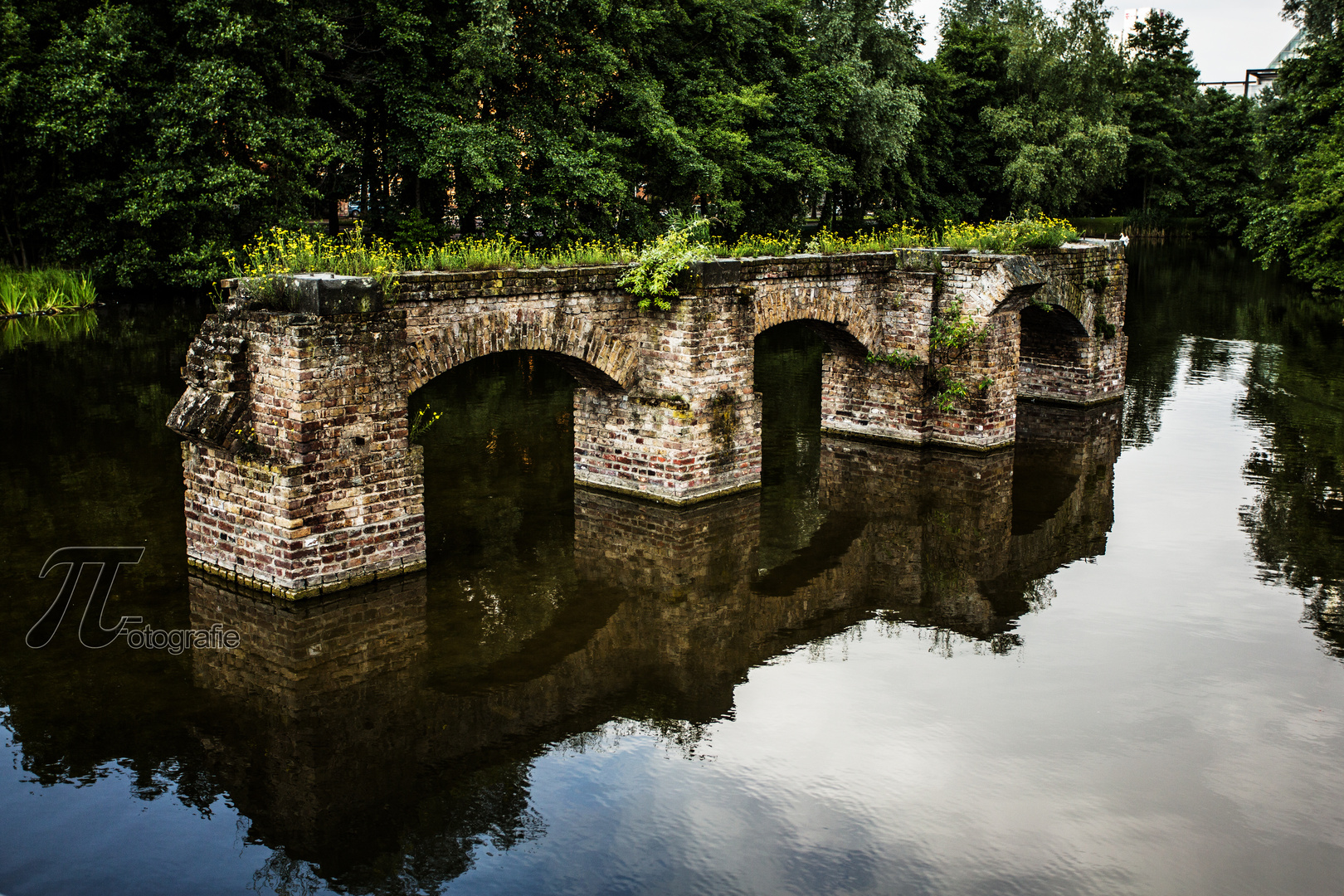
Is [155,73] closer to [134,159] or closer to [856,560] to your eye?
[134,159]

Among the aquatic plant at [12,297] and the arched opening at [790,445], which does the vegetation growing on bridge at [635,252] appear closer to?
the arched opening at [790,445]

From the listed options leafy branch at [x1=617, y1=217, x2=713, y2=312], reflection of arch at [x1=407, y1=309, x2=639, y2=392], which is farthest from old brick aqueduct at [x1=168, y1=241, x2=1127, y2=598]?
leafy branch at [x1=617, y1=217, x2=713, y2=312]

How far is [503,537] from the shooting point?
11.6 metres

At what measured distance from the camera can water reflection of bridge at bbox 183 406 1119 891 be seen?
21.9 feet

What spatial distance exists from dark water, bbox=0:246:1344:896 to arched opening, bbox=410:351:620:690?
2.1 inches

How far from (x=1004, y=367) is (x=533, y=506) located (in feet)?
22.6

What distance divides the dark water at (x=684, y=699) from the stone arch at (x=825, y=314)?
5.52 feet

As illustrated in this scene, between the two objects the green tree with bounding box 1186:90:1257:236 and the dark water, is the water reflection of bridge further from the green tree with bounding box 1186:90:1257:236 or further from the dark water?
the green tree with bounding box 1186:90:1257:236

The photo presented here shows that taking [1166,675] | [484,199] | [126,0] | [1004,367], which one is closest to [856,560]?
[1166,675]

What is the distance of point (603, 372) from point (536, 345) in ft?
3.75

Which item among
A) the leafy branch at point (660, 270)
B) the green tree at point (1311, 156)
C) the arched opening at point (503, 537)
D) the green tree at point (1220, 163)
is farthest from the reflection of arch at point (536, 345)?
the green tree at point (1220, 163)

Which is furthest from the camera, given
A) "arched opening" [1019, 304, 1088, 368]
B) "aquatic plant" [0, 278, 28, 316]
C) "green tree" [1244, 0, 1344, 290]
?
"green tree" [1244, 0, 1344, 290]

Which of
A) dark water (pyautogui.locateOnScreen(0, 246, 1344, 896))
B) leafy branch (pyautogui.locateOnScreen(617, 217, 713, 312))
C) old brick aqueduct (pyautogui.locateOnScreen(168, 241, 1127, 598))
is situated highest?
leafy branch (pyautogui.locateOnScreen(617, 217, 713, 312))

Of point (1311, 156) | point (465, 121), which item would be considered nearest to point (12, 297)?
point (465, 121)
